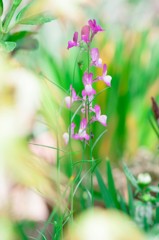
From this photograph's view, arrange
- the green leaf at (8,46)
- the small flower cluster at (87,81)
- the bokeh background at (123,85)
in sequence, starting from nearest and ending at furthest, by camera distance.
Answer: the green leaf at (8,46) < the small flower cluster at (87,81) < the bokeh background at (123,85)

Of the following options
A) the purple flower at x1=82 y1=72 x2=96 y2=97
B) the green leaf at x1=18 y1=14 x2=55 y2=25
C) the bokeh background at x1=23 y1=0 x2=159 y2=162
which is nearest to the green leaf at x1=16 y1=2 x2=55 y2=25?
the green leaf at x1=18 y1=14 x2=55 y2=25

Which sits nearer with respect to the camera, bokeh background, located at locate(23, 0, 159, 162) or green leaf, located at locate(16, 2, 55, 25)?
green leaf, located at locate(16, 2, 55, 25)

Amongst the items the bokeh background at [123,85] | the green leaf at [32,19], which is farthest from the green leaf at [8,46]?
the bokeh background at [123,85]

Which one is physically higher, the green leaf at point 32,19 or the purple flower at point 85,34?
the green leaf at point 32,19

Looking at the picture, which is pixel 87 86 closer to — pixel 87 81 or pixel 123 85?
pixel 87 81

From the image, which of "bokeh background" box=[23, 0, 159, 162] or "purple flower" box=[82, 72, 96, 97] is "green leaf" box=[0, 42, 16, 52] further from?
"bokeh background" box=[23, 0, 159, 162]

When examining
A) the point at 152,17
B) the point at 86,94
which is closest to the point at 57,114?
the point at 86,94

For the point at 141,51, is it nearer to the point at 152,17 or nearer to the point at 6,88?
the point at 152,17

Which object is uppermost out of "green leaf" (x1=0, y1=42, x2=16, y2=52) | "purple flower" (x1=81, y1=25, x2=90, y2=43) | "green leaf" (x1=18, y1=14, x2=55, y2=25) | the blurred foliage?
"green leaf" (x1=18, y1=14, x2=55, y2=25)

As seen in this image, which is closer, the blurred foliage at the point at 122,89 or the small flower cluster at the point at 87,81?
the small flower cluster at the point at 87,81

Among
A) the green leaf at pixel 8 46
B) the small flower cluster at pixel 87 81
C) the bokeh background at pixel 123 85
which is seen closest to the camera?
the green leaf at pixel 8 46

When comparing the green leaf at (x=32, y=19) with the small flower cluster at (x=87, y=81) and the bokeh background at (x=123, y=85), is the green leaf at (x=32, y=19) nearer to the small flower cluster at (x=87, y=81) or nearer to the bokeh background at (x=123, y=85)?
the small flower cluster at (x=87, y=81)
